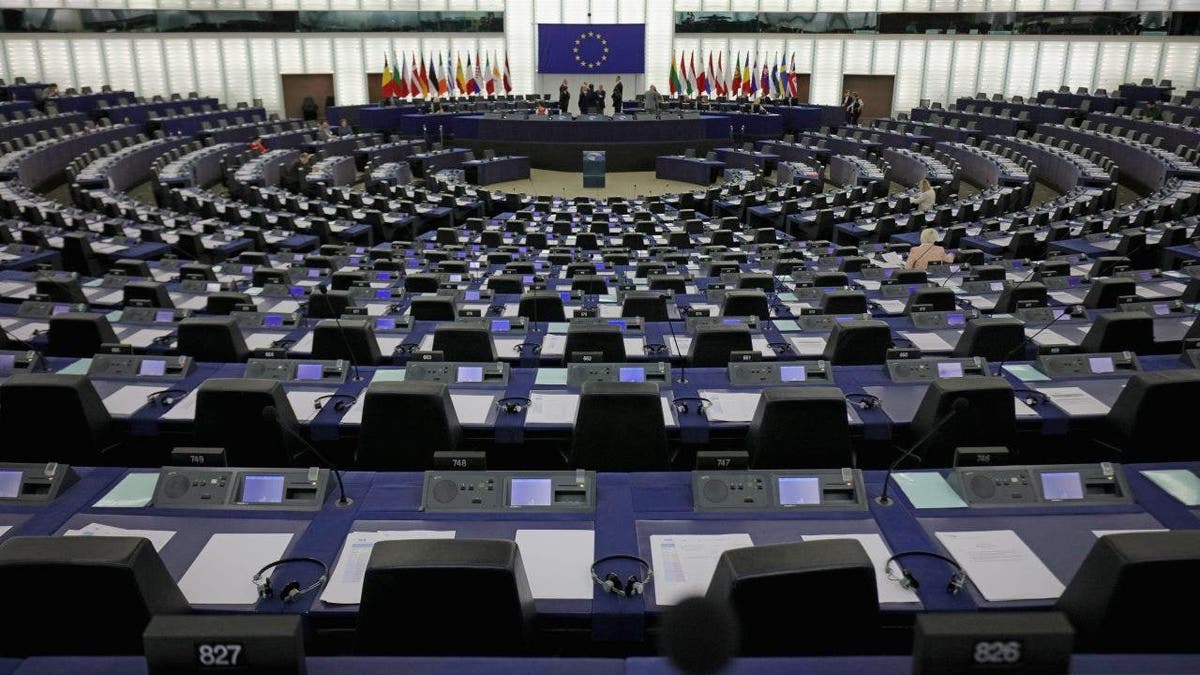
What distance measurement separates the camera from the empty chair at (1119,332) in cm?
577

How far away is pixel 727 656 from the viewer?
1.81 metres

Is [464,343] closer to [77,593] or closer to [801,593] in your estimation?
[77,593]

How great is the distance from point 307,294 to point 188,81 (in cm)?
2839

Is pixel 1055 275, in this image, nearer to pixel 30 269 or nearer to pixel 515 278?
pixel 515 278

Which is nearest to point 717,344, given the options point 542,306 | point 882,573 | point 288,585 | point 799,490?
point 542,306

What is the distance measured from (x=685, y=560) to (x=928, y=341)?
4046mm

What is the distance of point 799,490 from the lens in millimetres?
3469

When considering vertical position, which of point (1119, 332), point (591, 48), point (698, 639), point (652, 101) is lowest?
point (1119, 332)

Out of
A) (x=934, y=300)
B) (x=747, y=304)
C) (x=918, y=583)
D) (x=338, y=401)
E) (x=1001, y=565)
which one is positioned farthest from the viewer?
(x=747, y=304)

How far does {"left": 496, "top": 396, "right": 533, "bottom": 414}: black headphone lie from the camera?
476cm

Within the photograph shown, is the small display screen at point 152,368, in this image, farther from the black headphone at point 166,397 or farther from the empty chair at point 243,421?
the empty chair at point 243,421

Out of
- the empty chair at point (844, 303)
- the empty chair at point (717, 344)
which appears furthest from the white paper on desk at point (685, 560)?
the empty chair at point (844, 303)

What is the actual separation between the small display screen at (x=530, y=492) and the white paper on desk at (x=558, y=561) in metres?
0.21

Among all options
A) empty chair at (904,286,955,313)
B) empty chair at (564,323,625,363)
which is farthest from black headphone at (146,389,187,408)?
empty chair at (904,286,955,313)
